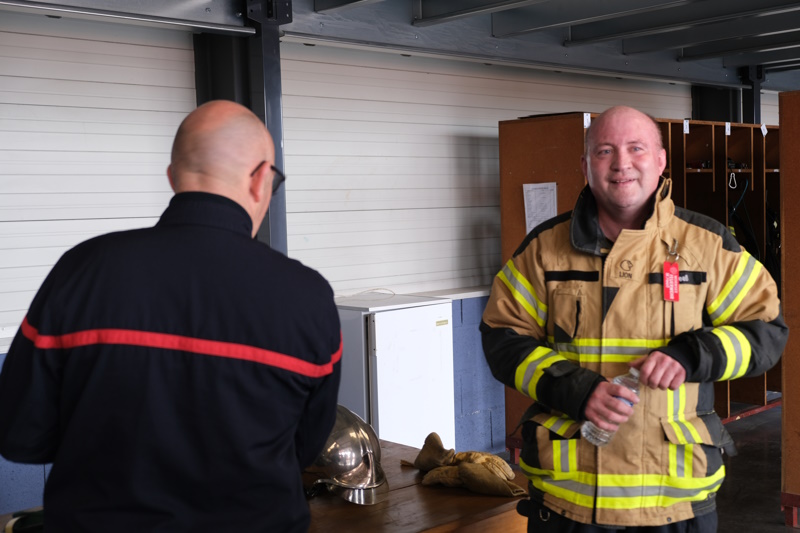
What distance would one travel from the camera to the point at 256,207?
1.84 meters

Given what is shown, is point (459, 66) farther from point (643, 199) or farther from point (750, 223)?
point (643, 199)

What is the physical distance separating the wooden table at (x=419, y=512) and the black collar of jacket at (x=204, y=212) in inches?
43.0

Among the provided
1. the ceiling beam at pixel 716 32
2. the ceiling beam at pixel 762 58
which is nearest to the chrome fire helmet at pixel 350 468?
the ceiling beam at pixel 716 32

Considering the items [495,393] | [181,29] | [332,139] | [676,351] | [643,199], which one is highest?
[181,29]

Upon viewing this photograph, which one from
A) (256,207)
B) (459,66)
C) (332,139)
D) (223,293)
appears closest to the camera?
(223,293)

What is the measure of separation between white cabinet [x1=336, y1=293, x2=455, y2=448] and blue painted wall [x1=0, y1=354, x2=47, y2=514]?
1.75 m

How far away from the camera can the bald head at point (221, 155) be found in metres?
1.76

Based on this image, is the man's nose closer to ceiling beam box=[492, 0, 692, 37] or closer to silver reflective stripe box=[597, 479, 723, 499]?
silver reflective stripe box=[597, 479, 723, 499]

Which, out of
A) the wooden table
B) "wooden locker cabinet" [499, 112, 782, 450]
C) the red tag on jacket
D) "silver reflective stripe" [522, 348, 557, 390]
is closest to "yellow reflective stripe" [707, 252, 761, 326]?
the red tag on jacket

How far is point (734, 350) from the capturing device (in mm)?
2225

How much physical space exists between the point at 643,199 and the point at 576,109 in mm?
5205

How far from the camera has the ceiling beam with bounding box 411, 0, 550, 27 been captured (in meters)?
5.21

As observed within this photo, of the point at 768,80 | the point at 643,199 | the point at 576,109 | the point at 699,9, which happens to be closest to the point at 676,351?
the point at 643,199

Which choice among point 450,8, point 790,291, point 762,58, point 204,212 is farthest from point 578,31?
point 204,212
